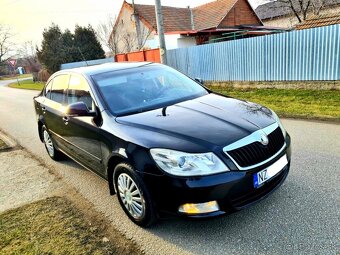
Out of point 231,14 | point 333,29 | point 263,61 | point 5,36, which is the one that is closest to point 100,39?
point 231,14

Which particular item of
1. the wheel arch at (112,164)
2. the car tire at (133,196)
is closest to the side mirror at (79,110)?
the wheel arch at (112,164)

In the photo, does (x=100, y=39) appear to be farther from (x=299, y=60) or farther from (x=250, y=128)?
(x=250, y=128)

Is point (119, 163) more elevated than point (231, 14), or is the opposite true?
point (231, 14)

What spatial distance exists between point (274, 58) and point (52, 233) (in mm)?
9867

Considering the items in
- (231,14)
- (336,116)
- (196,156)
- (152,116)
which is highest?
(231,14)

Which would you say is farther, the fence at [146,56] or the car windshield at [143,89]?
the fence at [146,56]

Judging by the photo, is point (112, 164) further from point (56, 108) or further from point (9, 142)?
point (9, 142)

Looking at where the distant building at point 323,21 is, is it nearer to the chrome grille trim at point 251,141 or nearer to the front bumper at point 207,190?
the chrome grille trim at point 251,141

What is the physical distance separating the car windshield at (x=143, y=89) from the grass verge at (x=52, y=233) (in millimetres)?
1338

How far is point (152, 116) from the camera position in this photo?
133 inches

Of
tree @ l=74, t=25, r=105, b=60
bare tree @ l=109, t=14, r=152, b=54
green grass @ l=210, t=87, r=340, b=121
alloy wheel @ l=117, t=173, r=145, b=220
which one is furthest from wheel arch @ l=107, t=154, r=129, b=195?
tree @ l=74, t=25, r=105, b=60

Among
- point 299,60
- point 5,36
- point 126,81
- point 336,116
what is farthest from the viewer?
point 5,36

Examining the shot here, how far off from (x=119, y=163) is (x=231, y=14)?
3004cm

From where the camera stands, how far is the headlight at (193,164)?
8.65 ft
